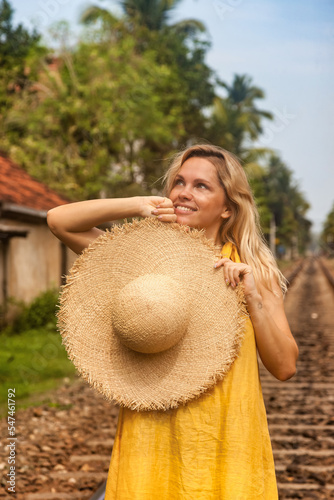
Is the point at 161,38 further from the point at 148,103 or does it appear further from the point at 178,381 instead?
the point at 178,381

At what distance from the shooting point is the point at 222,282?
1.92 meters

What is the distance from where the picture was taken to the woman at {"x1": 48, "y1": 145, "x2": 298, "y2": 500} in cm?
187

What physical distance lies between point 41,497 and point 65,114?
1767 centimetres

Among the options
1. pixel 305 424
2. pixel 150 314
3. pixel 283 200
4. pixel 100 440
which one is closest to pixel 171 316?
pixel 150 314

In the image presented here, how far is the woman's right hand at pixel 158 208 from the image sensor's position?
6.36 ft

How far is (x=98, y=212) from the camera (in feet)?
6.55

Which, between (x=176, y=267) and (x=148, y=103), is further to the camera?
(x=148, y=103)

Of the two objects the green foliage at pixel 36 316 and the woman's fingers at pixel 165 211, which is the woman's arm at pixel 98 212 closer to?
the woman's fingers at pixel 165 211

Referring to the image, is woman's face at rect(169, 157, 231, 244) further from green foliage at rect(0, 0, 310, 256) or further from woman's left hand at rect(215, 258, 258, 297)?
green foliage at rect(0, 0, 310, 256)

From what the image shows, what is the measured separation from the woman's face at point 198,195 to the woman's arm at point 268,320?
208 mm

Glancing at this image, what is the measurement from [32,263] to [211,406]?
40.5 feet

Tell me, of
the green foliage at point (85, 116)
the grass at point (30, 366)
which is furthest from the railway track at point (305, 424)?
the green foliage at point (85, 116)

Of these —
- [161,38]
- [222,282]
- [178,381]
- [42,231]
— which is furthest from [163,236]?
[161,38]

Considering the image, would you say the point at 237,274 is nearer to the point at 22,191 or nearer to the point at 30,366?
the point at 30,366
